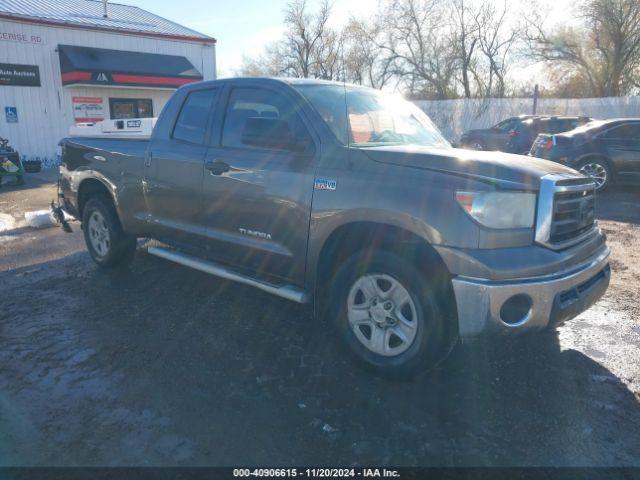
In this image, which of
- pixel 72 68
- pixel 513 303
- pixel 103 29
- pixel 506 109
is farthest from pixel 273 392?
pixel 506 109

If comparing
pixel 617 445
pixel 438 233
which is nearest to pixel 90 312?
pixel 438 233

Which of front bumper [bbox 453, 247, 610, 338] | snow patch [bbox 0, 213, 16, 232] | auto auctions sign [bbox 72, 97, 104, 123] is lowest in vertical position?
snow patch [bbox 0, 213, 16, 232]

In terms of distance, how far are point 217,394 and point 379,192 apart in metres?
1.64

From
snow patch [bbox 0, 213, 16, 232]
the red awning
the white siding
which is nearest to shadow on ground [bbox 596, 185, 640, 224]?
snow patch [bbox 0, 213, 16, 232]

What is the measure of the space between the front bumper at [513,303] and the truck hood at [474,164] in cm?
60

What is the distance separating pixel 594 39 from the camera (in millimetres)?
30250

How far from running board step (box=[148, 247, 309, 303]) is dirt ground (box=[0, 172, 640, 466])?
440mm

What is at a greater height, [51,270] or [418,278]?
[418,278]

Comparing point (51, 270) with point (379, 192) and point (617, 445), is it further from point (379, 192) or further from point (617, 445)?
point (617, 445)

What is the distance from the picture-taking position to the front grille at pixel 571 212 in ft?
10.2

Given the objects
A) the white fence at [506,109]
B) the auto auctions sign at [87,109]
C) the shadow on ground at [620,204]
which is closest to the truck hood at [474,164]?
the shadow on ground at [620,204]

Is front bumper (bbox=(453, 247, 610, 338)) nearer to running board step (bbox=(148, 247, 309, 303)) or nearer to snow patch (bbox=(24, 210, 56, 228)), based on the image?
running board step (bbox=(148, 247, 309, 303))

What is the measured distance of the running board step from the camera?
365 centimetres

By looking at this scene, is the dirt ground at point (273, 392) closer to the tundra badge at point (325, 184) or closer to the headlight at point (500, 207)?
the headlight at point (500, 207)
